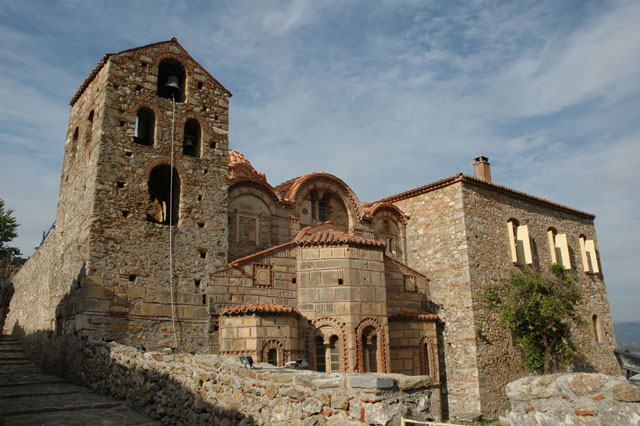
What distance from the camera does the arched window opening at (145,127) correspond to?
1349 cm

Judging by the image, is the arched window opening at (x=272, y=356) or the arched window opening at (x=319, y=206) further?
the arched window opening at (x=319, y=206)

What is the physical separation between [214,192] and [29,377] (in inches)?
249

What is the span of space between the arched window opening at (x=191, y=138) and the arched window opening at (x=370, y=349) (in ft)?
22.3

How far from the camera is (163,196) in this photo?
14305mm

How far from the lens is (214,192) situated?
13.6m

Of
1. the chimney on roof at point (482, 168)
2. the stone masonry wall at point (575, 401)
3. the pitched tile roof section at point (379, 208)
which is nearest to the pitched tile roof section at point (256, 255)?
the pitched tile roof section at point (379, 208)

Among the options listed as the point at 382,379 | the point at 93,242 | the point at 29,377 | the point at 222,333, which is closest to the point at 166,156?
the point at 93,242

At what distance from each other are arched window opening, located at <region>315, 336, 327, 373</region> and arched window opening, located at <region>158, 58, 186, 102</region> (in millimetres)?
7704

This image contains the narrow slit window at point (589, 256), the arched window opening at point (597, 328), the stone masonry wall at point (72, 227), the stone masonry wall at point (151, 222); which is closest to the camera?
the stone masonry wall at point (151, 222)

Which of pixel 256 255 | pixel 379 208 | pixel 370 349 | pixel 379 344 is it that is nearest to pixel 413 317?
pixel 379 344

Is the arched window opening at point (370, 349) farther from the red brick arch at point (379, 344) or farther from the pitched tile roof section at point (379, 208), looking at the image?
the pitched tile roof section at point (379, 208)

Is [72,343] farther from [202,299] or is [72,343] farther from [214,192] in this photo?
[214,192]

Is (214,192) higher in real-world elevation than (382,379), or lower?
higher

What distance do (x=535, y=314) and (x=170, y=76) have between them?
13.6m
